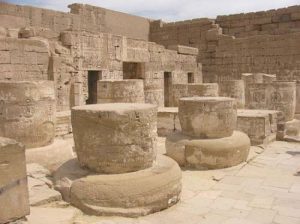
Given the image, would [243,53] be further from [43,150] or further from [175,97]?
[43,150]

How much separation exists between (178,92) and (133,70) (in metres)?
3.24

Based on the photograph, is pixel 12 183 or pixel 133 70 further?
pixel 133 70

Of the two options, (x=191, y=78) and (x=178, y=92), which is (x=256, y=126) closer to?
(x=178, y=92)

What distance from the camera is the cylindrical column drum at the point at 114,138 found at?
524 centimetres

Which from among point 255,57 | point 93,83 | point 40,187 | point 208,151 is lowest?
point 40,187

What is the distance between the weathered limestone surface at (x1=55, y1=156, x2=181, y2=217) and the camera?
4.95 m

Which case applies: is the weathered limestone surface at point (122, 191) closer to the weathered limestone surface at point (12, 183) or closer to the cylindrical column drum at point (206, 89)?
the weathered limestone surface at point (12, 183)

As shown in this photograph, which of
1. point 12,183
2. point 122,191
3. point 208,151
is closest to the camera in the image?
point 12,183

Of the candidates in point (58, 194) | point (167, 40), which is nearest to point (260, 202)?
→ point (58, 194)

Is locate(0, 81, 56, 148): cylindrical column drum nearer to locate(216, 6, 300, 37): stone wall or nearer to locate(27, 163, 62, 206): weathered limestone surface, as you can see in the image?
locate(27, 163, 62, 206): weathered limestone surface

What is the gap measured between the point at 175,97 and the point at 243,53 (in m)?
8.57

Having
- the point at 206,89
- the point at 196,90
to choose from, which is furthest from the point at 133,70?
the point at 206,89

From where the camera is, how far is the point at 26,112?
22.0 ft

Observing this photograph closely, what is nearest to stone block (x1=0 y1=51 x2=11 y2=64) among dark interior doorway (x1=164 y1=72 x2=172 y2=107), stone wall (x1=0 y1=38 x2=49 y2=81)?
stone wall (x1=0 y1=38 x2=49 y2=81)
